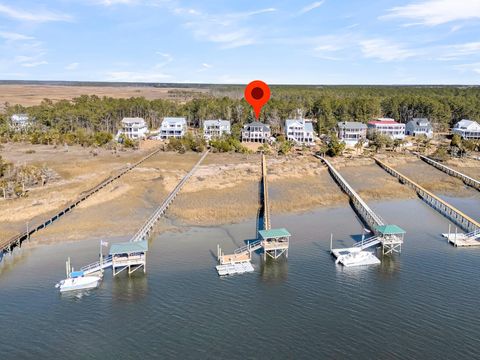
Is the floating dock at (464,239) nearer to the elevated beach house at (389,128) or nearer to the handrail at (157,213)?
the handrail at (157,213)

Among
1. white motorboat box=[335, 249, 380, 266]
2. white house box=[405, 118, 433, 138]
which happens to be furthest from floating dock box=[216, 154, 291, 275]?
white house box=[405, 118, 433, 138]

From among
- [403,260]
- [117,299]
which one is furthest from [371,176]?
[117,299]

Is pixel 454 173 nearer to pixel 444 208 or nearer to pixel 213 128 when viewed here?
pixel 444 208

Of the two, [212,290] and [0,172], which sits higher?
[0,172]

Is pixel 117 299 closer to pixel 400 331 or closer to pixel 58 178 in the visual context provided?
pixel 400 331

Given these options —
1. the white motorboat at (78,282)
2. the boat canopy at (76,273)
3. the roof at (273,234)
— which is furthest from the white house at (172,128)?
the white motorboat at (78,282)

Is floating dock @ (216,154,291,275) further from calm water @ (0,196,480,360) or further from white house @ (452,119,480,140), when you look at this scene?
white house @ (452,119,480,140)
